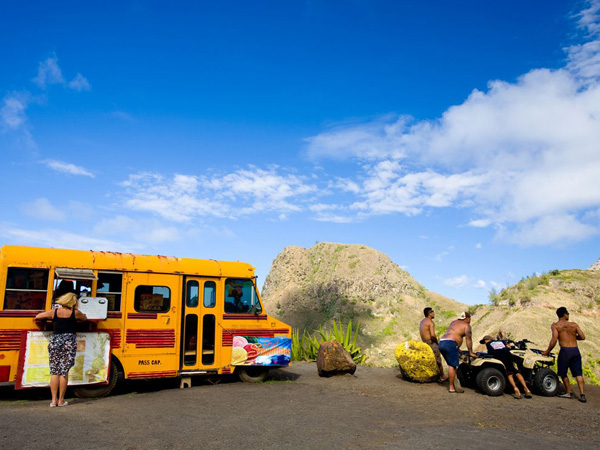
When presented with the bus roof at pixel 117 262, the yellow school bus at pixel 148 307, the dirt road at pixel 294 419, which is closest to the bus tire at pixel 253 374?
the yellow school bus at pixel 148 307

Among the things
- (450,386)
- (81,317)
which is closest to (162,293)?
(81,317)

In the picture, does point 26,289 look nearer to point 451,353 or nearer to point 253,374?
point 253,374

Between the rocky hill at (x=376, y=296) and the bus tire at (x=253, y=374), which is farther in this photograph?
the rocky hill at (x=376, y=296)

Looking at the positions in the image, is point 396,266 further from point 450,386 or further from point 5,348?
point 5,348

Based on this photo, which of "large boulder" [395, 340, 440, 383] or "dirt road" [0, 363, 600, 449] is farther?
"large boulder" [395, 340, 440, 383]

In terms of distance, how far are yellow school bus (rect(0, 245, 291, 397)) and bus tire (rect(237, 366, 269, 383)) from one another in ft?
0.09

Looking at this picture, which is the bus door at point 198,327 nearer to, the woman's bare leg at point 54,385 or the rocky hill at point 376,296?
the woman's bare leg at point 54,385

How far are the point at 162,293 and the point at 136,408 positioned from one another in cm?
290

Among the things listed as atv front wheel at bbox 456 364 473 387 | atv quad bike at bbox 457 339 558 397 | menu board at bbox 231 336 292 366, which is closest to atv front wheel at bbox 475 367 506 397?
atv quad bike at bbox 457 339 558 397

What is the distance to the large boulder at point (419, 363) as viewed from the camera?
11828mm

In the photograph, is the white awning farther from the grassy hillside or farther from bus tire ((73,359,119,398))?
the grassy hillside

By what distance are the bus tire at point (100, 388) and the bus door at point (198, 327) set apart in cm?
159

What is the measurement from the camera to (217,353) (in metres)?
11.2

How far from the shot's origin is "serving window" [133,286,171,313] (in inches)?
413
